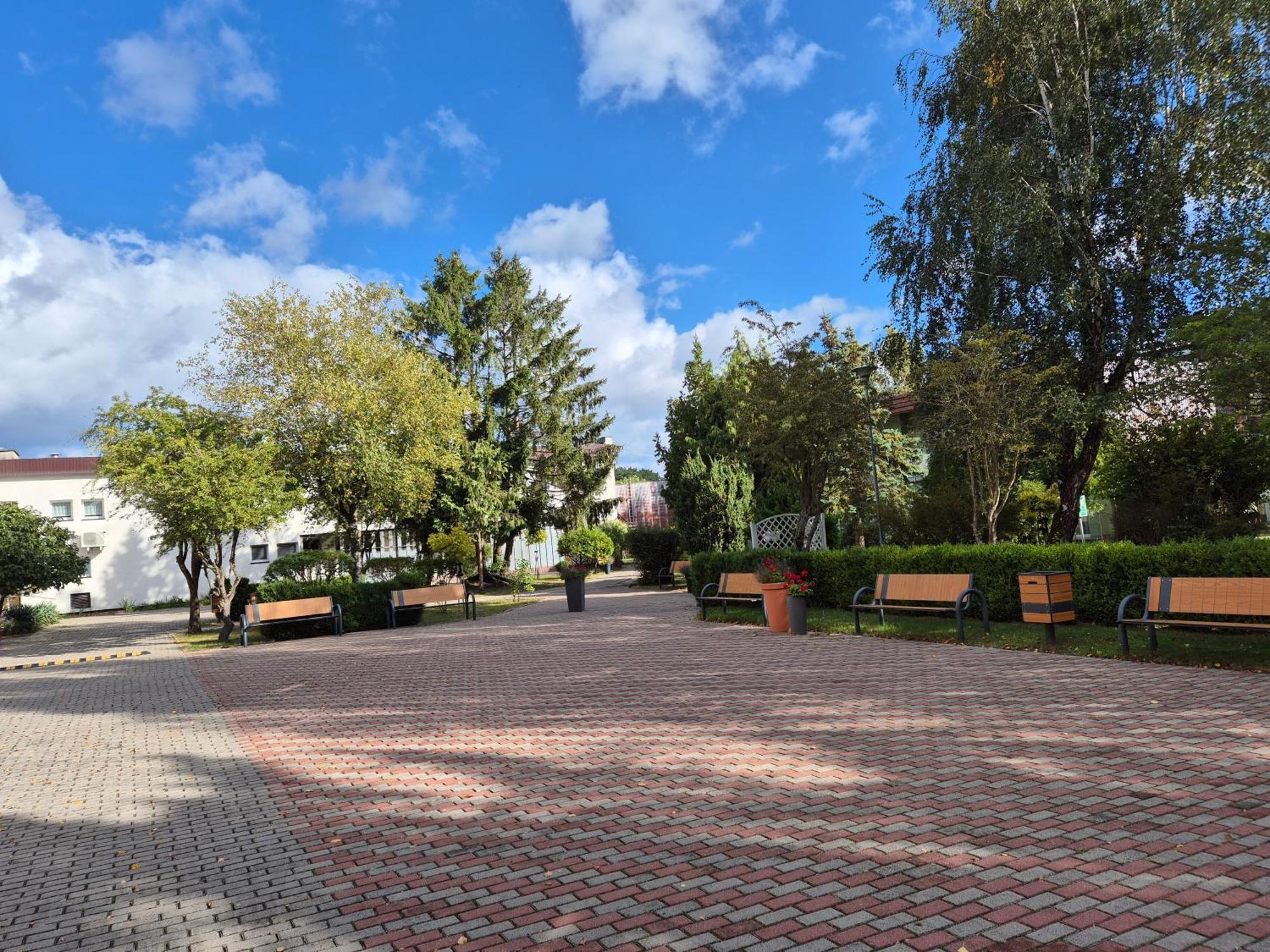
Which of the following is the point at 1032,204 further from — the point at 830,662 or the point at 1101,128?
the point at 830,662

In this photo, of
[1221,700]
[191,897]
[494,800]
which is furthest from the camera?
[1221,700]

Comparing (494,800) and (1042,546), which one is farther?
(1042,546)

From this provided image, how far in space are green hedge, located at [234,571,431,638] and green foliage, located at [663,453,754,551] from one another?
9.32m

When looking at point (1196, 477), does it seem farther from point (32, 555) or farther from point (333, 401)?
point (32, 555)

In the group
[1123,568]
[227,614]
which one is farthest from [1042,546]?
[227,614]

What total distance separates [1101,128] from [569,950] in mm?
20692

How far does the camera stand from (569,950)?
3152 mm

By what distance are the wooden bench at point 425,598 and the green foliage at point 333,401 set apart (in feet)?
9.09

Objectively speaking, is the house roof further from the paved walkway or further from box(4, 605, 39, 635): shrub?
the paved walkway

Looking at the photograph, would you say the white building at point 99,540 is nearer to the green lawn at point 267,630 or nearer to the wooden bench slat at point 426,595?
the green lawn at point 267,630

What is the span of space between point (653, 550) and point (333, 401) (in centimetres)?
1293

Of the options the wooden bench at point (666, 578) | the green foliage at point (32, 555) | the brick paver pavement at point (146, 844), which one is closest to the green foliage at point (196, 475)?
the green foliage at point (32, 555)

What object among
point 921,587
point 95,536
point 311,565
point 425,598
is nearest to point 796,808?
point 921,587

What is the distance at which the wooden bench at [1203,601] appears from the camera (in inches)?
318
